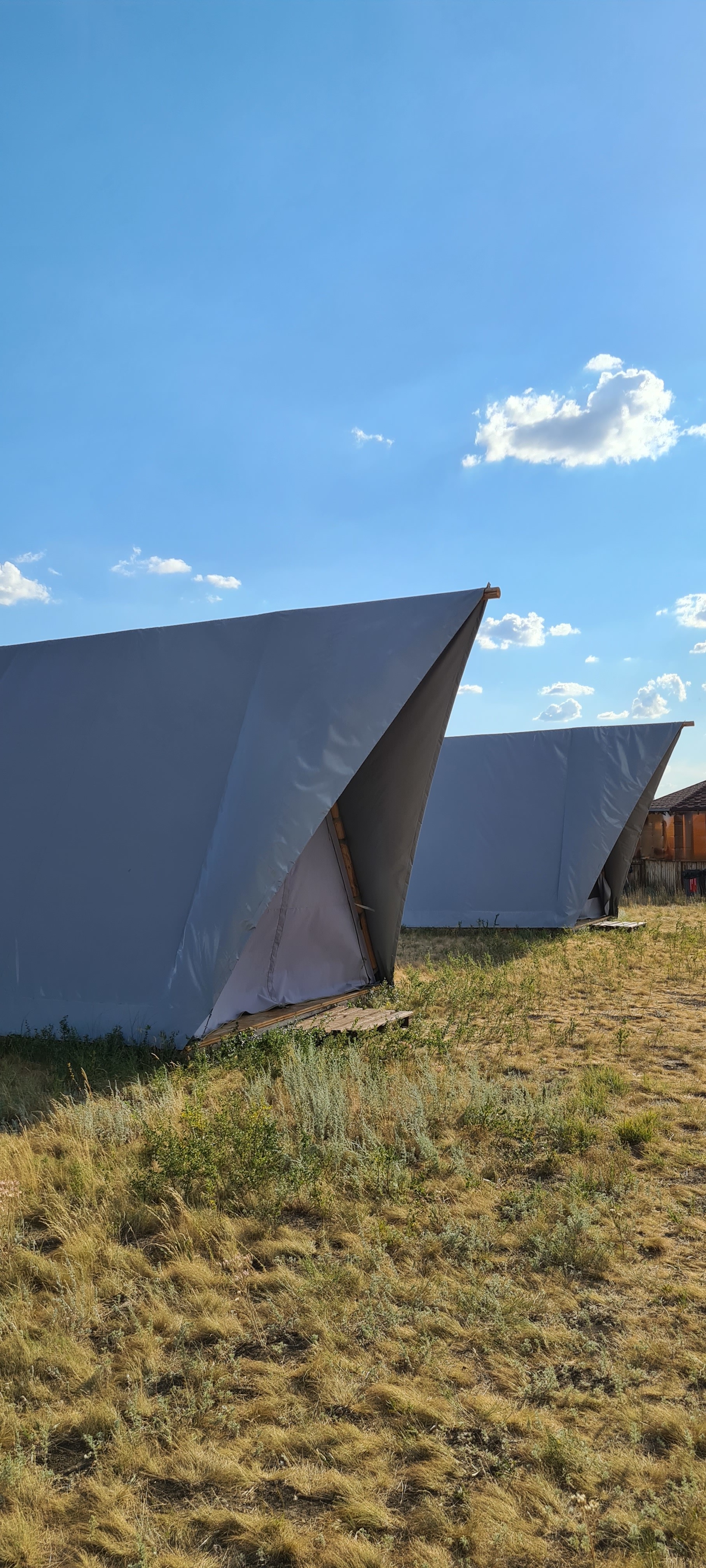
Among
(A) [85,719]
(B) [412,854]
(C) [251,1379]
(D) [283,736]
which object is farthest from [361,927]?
(C) [251,1379]

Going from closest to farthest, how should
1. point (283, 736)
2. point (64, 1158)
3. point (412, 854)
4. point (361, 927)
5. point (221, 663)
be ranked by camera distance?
1. point (64, 1158)
2. point (283, 736)
3. point (221, 663)
4. point (412, 854)
5. point (361, 927)

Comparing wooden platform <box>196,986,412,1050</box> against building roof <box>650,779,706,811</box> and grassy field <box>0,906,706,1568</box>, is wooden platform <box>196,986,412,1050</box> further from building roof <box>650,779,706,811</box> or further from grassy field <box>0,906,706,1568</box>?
building roof <box>650,779,706,811</box>

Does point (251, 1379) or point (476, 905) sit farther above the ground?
point (476, 905)

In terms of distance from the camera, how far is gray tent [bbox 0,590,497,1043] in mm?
4992

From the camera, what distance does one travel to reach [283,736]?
5.35m

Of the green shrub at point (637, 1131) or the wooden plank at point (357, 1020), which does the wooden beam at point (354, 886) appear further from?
the green shrub at point (637, 1131)

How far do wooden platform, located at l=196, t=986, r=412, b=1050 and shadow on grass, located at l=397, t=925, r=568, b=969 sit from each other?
2731 mm

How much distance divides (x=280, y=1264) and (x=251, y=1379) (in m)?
0.51

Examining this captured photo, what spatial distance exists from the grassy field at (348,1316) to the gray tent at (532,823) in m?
7.10

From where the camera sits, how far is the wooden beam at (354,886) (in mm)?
6664

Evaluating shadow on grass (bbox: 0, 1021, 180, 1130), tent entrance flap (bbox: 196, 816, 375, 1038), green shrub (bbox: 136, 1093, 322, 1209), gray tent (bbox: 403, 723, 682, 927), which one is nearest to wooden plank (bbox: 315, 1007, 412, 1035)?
tent entrance flap (bbox: 196, 816, 375, 1038)

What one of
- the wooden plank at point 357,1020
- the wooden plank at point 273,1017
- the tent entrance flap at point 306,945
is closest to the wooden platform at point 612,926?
the tent entrance flap at point 306,945

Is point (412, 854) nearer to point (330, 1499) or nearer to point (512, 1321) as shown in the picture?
point (512, 1321)

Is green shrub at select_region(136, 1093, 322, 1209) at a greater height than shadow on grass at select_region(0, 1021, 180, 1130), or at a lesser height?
lesser
